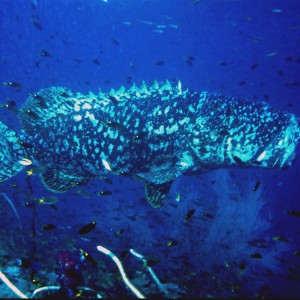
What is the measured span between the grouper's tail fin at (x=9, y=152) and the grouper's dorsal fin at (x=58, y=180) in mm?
647

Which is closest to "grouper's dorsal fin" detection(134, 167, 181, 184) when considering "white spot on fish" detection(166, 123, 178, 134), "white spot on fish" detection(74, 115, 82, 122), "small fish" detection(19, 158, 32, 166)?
"white spot on fish" detection(166, 123, 178, 134)

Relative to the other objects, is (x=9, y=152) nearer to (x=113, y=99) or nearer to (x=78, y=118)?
(x=78, y=118)

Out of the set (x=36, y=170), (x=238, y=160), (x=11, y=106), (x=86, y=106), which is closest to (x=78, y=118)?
(x=86, y=106)

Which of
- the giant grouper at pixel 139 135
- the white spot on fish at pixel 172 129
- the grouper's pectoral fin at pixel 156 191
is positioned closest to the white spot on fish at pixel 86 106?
the giant grouper at pixel 139 135

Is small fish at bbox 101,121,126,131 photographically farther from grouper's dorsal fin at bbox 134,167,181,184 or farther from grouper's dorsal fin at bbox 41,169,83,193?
grouper's dorsal fin at bbox 41,169,83,193

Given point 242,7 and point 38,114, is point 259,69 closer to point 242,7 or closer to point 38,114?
point 242,7

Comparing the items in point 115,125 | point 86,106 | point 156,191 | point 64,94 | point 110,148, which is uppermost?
point 64,94

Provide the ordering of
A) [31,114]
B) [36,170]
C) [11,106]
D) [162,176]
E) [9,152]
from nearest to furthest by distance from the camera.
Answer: [162,176] < [36,170] < [31,114] < [9,152] < [11,106]

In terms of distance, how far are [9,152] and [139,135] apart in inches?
102

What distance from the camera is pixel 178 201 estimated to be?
956cm

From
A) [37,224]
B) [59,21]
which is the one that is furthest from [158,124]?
[59,21]

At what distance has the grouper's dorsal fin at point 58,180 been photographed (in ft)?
17.0

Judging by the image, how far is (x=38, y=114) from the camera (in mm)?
5379

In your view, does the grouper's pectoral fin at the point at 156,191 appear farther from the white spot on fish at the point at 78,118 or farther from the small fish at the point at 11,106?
the small fish at the point at 11,106
